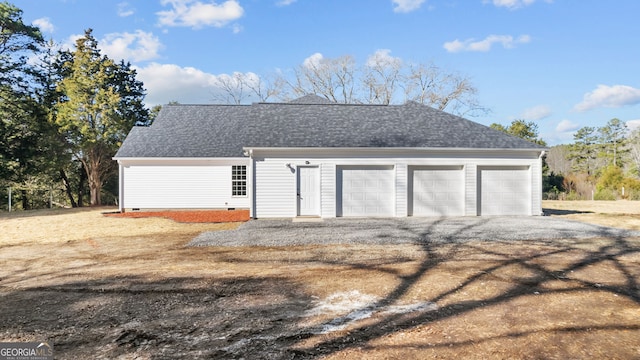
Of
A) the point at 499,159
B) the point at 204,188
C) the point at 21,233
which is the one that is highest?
the point at 499,159

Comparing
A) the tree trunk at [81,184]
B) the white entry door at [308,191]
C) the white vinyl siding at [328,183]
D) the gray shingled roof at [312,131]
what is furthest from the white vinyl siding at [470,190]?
the tree trunk at [81,184]

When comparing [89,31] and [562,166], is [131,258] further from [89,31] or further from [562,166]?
[562,166]

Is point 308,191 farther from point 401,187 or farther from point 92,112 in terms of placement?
point 92,112

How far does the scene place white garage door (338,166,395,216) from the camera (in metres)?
13.9

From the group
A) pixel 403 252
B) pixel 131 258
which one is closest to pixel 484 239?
pixel 403 252

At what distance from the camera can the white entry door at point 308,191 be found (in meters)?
13.8

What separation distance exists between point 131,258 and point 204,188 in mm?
10261

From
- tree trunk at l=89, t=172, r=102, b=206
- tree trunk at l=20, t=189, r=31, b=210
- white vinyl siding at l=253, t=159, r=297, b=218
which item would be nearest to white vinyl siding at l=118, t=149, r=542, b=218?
white vinyl siding at l=253, t=159, r=297, b=218

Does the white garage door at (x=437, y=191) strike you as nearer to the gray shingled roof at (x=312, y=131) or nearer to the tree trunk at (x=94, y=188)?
the gray shingled roof at (x=312, y=131)

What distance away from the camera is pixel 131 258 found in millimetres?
7391

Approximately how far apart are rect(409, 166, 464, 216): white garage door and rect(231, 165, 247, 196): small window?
8072mm

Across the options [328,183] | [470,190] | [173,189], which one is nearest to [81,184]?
[173,189]

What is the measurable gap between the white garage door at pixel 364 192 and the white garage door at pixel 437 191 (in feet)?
3.19

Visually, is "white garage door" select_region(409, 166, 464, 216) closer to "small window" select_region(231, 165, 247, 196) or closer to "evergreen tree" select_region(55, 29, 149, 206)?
"small window" select_region(231, 165, 247, 196)
